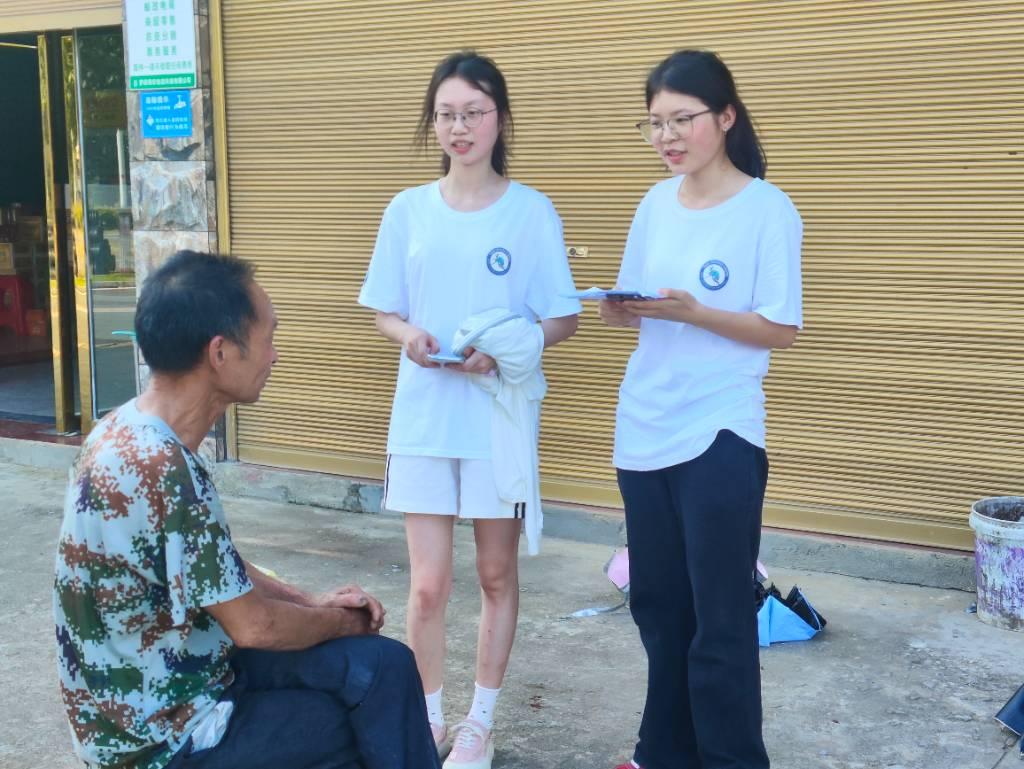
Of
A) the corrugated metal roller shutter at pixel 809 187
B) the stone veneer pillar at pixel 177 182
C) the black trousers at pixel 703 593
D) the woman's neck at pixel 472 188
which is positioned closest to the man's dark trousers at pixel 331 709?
the black trousers at pixel 703 593

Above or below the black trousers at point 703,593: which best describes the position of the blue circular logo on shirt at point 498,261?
above

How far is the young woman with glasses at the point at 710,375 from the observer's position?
280 centimetres

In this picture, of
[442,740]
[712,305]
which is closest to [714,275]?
[712,305]

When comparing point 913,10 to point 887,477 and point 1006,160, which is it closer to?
point 1006,160

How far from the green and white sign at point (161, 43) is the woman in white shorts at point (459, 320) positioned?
10.3ft

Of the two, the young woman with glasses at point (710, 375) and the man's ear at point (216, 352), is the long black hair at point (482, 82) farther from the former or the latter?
the man's ear at point (216, 352)

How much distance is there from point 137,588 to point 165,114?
4554mm

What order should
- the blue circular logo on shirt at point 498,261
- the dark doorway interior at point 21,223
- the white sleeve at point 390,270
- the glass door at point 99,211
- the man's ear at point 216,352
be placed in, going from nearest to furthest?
the man's ear at point 216,352 < the blue circular logo on shirt at point 498,261 < the white sleeve at point 390,270 < the glass door at point 99,211 < the dark doorway interior at point 21,223

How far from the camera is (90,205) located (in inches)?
273

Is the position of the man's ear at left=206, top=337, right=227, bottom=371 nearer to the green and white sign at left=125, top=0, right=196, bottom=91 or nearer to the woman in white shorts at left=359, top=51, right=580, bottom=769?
the woman in white shorts at left=359, top=51, right=580, bottom=769

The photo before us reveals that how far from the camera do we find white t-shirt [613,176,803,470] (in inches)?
110

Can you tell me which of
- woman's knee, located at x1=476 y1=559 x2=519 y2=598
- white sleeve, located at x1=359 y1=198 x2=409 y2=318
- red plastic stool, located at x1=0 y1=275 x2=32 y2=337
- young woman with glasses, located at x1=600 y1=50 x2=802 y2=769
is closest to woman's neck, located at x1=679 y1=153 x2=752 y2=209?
young woman with glasses, located at x1=600 y1=50 x2=802 y2=769

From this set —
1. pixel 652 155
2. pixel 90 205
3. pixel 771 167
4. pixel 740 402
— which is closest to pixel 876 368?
pixel 771 167

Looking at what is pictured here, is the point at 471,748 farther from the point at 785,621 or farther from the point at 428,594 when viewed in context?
the point at 785,621
